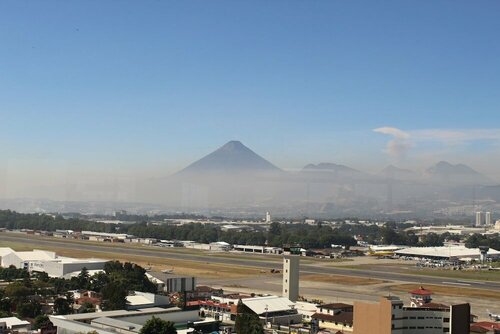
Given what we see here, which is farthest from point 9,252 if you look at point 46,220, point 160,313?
point 46,220

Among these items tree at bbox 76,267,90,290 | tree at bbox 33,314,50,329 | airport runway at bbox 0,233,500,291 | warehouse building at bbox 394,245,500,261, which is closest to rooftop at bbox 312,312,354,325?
tree at bbox 33,314,50,329

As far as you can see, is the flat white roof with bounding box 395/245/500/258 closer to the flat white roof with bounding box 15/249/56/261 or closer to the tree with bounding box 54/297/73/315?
the flat white roof with bounding box 15/249/56/261

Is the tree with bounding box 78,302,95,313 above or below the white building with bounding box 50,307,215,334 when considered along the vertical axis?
below

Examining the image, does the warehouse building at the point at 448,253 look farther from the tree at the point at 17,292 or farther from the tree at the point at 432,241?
the tree at the point at 17,292

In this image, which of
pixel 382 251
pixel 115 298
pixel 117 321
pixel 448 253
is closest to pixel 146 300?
pixel 115 298

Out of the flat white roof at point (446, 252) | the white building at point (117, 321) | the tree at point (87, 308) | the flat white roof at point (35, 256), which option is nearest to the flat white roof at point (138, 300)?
the tree at point (87, 308)

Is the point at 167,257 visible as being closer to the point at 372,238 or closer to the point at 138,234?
the point at 138,234

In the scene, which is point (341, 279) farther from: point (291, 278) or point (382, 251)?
point (382, 251)

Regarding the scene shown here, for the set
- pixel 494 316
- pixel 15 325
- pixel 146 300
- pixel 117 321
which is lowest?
pixel 15 325
